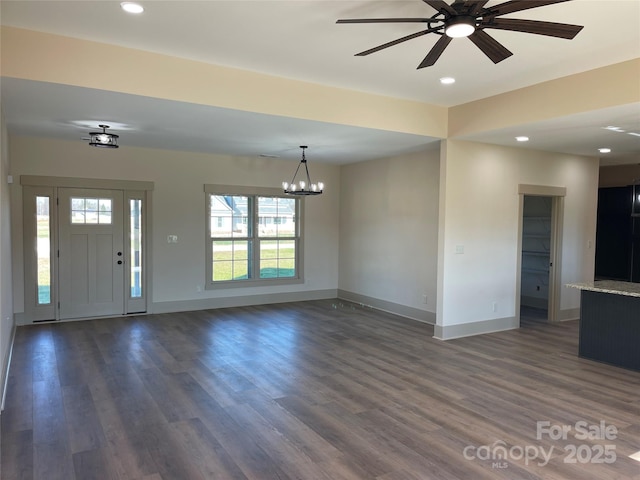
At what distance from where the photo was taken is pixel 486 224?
6.11 metres

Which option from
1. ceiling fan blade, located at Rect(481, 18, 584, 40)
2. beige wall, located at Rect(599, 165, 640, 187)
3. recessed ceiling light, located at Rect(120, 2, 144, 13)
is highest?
recessed ceiling light, located at Rect(120, 2, 144, 13)

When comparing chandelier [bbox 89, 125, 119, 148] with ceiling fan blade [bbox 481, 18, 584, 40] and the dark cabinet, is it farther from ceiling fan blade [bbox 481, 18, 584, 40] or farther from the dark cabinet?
the dark cabinet

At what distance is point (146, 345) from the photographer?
539 centimetres

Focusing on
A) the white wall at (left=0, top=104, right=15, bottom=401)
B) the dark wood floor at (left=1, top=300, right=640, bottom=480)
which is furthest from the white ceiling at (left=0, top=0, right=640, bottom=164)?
the dark wood floor at (left=1, top=300, right=640, bottom=480)

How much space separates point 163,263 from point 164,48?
14.0ft

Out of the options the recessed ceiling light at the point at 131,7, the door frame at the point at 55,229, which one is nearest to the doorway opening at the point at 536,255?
the door frame at the point at 55,229

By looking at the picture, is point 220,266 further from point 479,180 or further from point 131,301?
point 479,180

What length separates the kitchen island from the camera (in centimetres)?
461

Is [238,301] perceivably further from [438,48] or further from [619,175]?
[619,175]

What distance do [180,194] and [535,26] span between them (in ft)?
20.1

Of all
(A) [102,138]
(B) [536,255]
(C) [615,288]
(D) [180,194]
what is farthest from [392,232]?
(A) [102,138]

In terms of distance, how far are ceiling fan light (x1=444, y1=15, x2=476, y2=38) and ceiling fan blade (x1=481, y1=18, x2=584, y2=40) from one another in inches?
2.9

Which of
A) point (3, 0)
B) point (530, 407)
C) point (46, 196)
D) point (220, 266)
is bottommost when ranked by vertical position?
point (530, 407)

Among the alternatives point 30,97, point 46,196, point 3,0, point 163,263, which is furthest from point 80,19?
point 163,263
